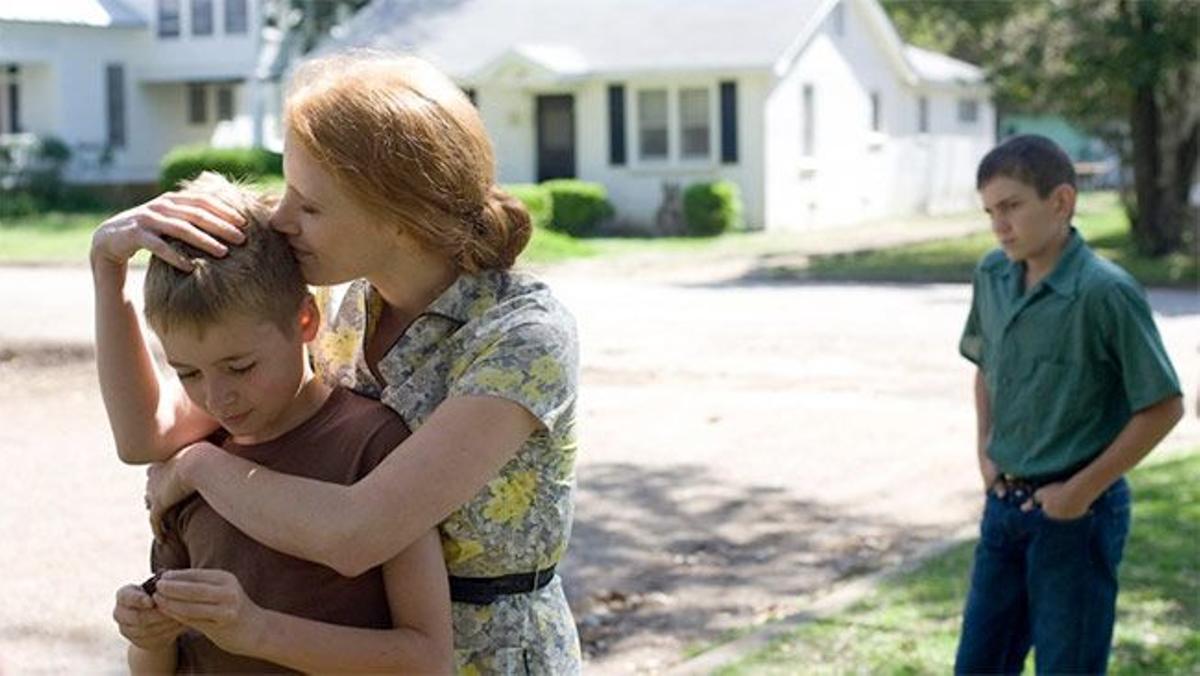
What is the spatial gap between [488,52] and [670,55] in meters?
3.82

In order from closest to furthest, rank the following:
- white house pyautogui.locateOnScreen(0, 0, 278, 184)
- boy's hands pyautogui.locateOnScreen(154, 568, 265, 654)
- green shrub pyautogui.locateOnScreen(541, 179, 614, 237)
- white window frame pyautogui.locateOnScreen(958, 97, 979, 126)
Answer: boy's hands pyautogui.locateOnScreen(154, 568, 265, 654) < green shrub pyautogui.locateOnScreen(541, 179, 614, 237) < white house pyautogui.locateOnScreen(0, 0, 278, 184) < white window frame pyautogui.locateOnScreen(958, 97, 979, 126)

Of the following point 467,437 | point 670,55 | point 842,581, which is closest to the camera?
point 467,437

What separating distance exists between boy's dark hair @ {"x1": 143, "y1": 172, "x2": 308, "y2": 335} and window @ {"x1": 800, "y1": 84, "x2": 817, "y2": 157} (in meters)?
35.8

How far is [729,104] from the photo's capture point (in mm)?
35938

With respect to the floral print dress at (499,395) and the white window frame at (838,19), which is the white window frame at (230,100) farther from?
the floral print dress at (499,395)

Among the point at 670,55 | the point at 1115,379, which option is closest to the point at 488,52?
the point at 670,55

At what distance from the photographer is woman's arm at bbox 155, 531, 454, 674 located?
2.34 m

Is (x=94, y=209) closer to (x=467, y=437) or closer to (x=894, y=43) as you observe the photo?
(x=894, y=43)

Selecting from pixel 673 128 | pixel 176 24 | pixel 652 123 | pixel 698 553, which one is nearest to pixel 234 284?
pixel 698 553

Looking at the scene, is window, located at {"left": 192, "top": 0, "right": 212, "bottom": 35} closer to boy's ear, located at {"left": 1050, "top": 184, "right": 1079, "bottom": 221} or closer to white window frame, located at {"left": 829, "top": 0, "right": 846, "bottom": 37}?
white window frame, located at {"left": 829, "top": 0, "right": 846, "bottom": 37}

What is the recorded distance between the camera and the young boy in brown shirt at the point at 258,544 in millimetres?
2400

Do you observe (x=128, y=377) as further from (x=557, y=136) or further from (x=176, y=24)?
(x=176, y=24)

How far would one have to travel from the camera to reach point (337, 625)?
2467mm

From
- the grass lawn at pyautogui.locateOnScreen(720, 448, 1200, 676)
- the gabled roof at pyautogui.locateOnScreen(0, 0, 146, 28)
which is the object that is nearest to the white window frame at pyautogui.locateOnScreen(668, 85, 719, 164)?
the grass lawn at pyautogui.locateOnScreen(720, 448, 1200, 676)
